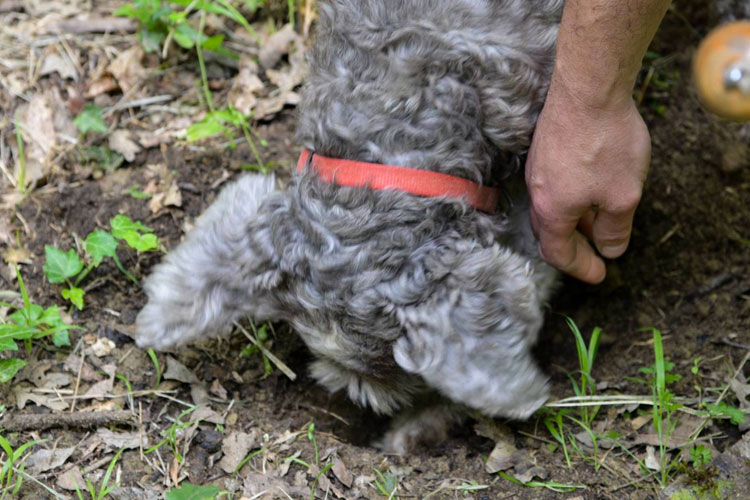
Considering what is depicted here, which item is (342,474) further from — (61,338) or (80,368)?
(61,338)

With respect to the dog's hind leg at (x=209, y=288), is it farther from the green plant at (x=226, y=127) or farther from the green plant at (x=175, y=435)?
the green plant at (x=226, y=127)

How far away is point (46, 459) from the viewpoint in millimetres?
2957

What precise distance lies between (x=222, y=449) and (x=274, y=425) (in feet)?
0.91

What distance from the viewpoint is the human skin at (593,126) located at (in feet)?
8.68

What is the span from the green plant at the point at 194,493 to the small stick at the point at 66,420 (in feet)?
1.84

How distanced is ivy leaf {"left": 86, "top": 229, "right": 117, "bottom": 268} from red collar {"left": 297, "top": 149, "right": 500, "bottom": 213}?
120cm

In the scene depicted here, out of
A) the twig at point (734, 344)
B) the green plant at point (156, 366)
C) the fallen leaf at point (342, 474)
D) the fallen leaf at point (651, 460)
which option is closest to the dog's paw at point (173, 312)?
the green plant at point (156, 366)

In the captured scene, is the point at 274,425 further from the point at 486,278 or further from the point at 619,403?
the point at 619,403

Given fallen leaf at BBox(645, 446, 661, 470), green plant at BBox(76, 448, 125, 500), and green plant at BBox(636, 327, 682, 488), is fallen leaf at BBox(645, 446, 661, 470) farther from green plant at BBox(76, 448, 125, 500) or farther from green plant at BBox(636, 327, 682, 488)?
green plant at BBox(76, 448, 125, 500)

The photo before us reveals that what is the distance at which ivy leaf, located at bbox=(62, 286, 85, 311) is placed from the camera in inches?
139

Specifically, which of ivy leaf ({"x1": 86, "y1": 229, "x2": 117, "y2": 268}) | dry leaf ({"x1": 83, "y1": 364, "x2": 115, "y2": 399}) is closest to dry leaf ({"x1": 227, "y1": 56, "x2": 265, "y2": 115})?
ivy leaf ({"x1": 86, "y1": 229, "x2": 117, "y2": 268})

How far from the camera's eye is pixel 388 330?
8.87ft

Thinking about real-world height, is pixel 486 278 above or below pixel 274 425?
above

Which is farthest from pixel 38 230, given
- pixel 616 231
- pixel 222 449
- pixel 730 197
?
pixel 730 197
